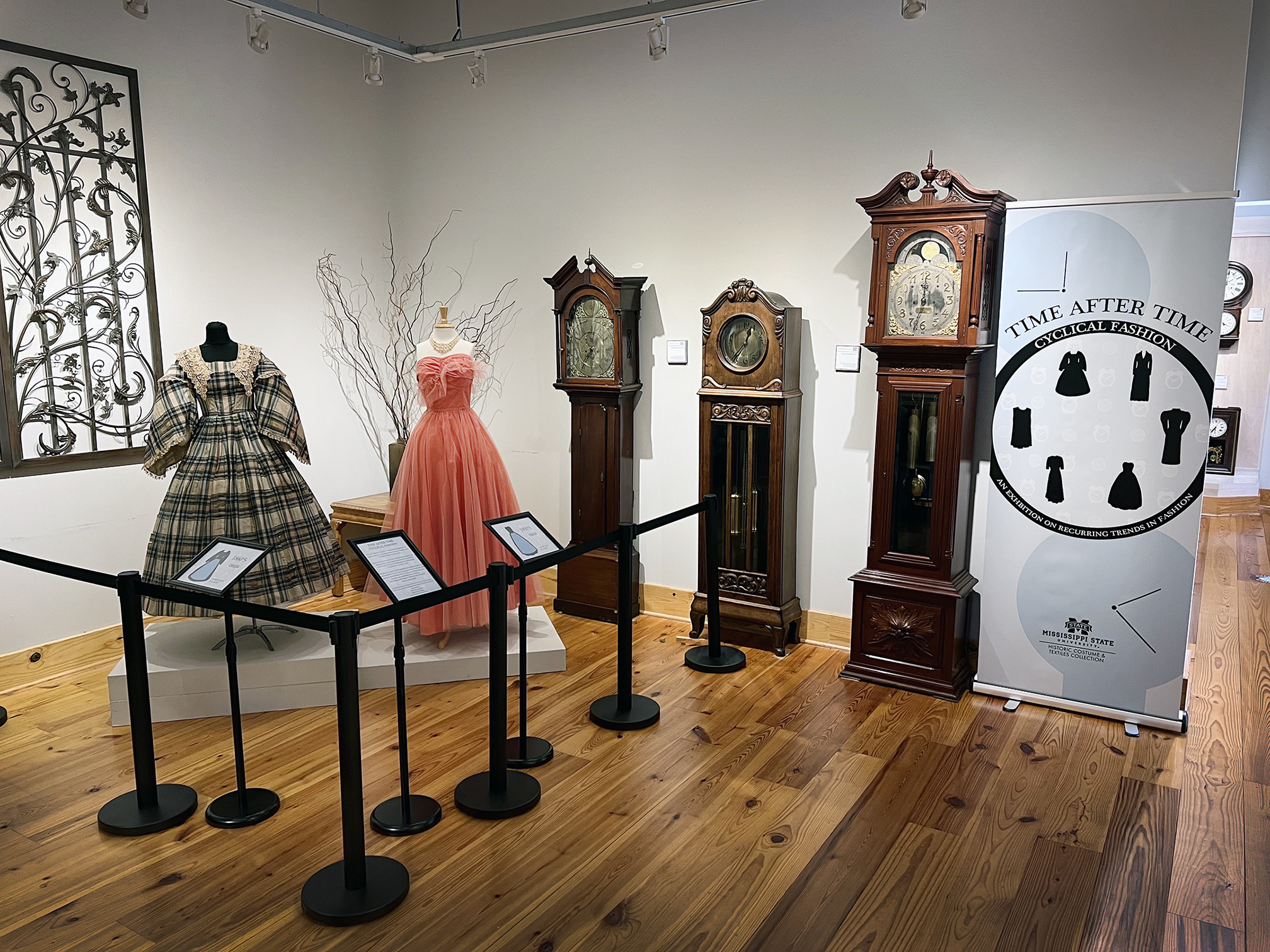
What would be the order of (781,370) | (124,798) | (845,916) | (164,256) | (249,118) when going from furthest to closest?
(249,118) → (164,256) → (781,370) → (124,798) → (845,916)

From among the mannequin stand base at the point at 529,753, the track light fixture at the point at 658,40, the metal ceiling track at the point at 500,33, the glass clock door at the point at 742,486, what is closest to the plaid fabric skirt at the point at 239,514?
the mannequin stand base at the point at 529,753

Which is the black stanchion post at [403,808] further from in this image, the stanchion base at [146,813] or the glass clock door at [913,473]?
the glass clock door at [913,473]

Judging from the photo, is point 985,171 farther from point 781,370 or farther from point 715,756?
point 715,756

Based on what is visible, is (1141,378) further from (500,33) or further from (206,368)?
(206,368)

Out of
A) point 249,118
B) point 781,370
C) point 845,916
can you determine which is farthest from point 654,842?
point 249,118

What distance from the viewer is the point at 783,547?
14.5ft

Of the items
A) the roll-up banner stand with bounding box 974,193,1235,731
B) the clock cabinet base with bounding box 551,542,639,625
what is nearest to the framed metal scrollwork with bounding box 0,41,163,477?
the clock cabinet base with bounding box 551,542,639,625

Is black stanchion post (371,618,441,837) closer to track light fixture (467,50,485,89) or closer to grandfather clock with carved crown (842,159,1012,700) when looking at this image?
grandfather clock with carved crown (842,159,1012,700)

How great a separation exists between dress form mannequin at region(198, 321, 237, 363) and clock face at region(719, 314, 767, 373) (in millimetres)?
2128

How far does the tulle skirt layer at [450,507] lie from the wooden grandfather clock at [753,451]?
40.4 inches

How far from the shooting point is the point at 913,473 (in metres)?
3.93

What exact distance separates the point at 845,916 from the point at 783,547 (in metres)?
2.14

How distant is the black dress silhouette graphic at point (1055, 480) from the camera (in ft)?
11.9

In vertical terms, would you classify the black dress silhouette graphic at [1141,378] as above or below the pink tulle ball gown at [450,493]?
above
